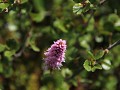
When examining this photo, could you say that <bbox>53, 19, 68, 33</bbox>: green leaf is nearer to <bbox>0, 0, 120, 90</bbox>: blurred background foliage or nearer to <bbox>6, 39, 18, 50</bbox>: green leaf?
<bbox>0, 0, 120, 90</bbox>: blurred background foliage

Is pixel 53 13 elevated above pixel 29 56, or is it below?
above

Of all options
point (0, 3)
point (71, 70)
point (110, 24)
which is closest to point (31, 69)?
point (71, 70)

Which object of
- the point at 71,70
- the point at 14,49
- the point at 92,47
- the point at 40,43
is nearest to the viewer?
the point at 14,49

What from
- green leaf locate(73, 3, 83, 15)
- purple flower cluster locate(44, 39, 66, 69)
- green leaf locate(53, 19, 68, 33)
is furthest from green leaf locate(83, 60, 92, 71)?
green leaf locate(53, 19, 68, 33)

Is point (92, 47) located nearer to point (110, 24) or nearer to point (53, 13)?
point (110, 24)

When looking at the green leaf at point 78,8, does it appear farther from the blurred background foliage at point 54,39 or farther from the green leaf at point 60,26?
the green leaf at point 60,26

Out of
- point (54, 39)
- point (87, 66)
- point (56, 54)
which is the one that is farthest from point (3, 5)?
point (54, 39)

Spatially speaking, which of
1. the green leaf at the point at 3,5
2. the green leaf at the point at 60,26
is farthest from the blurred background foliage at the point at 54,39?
the green leaf at the point at 3,5
